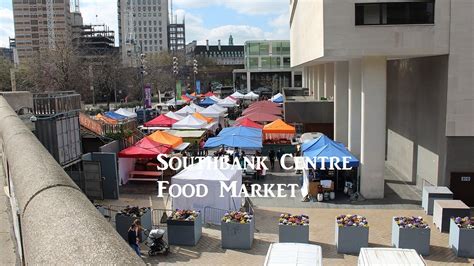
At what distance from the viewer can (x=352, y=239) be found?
14227mm

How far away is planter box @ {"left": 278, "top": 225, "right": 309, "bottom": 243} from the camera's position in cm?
1445

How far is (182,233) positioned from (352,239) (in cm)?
533

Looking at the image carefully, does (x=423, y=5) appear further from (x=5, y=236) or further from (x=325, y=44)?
(x=5, y=236)

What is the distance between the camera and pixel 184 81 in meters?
102

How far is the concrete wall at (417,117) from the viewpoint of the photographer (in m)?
20.0

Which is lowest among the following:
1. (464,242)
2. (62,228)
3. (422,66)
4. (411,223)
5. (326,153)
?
(464,242)

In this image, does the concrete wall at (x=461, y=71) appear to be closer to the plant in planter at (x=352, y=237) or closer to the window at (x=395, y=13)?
the window at (x=395, y=13)

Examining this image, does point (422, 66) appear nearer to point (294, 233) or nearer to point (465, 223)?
point (465, 223)

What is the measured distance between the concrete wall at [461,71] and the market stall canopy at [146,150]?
1284 cm

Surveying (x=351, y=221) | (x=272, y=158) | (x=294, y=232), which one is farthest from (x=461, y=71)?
(x=272, y=158)

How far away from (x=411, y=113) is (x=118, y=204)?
15510mm

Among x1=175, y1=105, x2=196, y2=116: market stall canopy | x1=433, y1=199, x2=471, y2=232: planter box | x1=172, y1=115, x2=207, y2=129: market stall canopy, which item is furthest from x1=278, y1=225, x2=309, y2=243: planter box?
x1=175, y1=105, x2=196, y2=116: market stall canopy

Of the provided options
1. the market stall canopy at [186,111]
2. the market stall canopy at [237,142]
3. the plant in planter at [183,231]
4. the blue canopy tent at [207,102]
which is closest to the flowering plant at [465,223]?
the plant in planter at [183,231]

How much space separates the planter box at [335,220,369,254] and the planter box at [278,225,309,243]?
104cm
